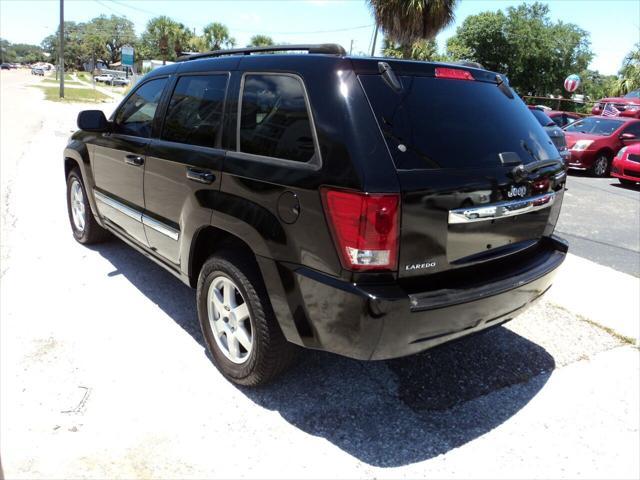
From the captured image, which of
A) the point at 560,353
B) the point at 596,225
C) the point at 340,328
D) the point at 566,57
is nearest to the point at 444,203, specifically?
the point at 340,328

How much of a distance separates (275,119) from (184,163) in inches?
32.6

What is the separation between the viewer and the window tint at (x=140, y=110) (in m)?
3.76

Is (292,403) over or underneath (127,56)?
underneath

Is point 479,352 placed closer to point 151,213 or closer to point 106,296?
point 151,213

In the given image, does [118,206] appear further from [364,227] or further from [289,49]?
[364,227]

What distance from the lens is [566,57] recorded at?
47.0 metres

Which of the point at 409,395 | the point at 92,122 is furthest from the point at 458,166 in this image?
the point at 92,122

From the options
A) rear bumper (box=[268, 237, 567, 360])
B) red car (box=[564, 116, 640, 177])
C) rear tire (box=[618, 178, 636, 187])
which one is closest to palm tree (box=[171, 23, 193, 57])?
red car (box=[564, 116, 640, 177])

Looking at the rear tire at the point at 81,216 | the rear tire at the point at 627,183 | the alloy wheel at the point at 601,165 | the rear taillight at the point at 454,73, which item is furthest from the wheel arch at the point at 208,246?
the alloy wheel at the point at 601,165

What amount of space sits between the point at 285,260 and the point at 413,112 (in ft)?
3.12

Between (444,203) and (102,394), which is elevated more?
(444,203)

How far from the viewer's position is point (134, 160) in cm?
377

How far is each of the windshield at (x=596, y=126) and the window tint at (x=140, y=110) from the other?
42.2ft

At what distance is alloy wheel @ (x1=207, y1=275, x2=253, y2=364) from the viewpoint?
2.88 m
